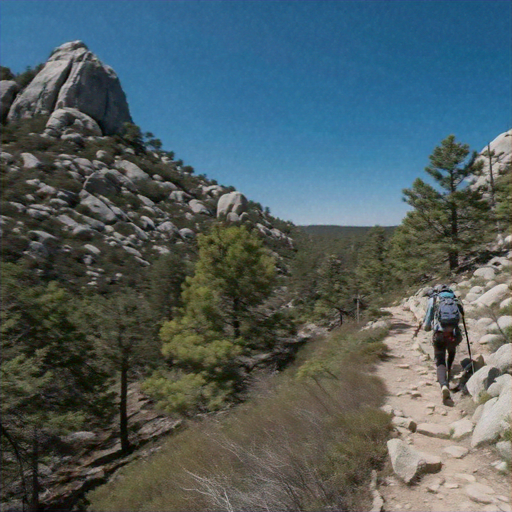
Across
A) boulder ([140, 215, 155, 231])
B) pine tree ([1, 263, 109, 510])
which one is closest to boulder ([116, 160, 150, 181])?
boulder ([140, 215, 155, 231])

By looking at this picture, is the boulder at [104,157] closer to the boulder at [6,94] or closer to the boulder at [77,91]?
the boulder at [77,91]

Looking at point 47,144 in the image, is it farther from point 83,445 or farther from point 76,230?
point 83,445

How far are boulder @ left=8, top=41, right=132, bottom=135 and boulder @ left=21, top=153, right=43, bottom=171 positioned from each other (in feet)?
65.1

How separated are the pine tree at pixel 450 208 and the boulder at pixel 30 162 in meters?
45.9

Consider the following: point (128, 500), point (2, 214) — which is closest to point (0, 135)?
point (2, 214)

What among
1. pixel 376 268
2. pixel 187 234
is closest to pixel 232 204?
pixel 187 234

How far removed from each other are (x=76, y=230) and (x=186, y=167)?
4542cm

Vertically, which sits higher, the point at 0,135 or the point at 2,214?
the point at 0,135

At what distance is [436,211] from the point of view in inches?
664

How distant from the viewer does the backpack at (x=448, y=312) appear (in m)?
5.40

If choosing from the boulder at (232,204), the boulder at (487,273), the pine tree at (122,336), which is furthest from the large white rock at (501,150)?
the boulder at (232,204)

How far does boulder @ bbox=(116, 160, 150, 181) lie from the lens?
5344 cm

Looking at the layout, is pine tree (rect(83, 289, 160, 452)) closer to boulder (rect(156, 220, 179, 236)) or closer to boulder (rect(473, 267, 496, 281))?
boulder (rect(473, 267, 496, 281))

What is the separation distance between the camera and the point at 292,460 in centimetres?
384
